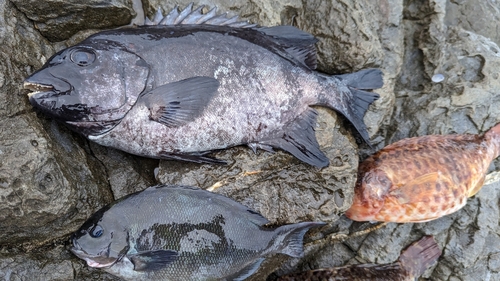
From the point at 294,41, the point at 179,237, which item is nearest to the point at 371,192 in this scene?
the point at 294,41

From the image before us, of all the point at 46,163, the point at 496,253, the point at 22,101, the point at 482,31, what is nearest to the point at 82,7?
the point at 22,101

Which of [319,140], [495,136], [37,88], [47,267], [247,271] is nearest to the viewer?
[37,88]

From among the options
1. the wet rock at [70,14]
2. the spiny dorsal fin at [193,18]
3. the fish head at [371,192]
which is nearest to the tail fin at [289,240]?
the fish head at [371,192]

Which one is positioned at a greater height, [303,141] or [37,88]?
[37,88]

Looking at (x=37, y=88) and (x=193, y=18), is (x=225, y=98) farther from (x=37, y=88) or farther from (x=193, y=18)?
(x=37, y=88)

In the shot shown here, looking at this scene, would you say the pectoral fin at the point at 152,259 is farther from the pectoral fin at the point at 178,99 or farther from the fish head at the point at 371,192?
the fish head at the point at 371,192

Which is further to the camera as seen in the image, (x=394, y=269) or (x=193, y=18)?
(x=394, y=269)

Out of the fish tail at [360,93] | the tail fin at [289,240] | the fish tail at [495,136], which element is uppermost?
the fish tail at [360,93]
